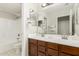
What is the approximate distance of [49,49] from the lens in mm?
1901

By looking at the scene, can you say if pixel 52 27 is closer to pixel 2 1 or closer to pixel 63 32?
pixel 63 32

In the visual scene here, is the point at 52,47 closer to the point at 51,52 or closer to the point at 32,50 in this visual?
the point at 51,52

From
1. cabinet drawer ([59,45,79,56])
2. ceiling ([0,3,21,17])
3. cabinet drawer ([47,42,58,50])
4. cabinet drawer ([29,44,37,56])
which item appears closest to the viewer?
cabinet drawer ([59,45,79,56])

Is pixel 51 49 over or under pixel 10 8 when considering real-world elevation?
under

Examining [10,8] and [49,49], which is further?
[10,8]

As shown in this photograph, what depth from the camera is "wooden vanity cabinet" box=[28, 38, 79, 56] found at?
148cm

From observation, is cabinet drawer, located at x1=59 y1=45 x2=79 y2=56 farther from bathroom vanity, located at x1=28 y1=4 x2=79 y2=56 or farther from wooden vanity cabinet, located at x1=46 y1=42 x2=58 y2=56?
wooden vanity cabinet, located at x1=46 y1=42 x2=58 y2=56

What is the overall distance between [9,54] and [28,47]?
2.15 ft

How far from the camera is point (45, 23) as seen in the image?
232 cm

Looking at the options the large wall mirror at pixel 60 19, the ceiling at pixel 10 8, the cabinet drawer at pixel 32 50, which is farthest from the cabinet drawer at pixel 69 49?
the ceiling at pixel 10 8

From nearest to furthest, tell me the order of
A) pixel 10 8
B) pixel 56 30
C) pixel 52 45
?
1. pixel 52 45
2. pixel 10 8
3. pixel 56 30

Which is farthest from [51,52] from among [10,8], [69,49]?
[10,8]

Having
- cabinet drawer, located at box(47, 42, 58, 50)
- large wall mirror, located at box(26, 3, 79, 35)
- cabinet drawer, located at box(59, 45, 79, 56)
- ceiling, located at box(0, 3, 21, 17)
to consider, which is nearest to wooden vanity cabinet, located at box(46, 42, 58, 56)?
cabinet drawer, located at box(47, 42, 58, 50)

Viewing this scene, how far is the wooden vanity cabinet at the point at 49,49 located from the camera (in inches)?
58.2
